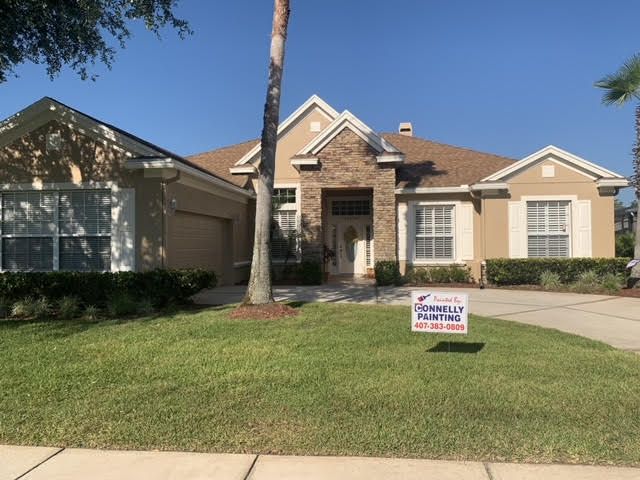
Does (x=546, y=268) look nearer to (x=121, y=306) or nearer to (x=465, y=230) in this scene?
(x=465, y=230)

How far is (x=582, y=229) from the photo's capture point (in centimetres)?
1691

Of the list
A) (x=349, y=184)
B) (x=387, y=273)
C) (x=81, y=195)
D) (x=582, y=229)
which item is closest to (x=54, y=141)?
(x=81, y=195)

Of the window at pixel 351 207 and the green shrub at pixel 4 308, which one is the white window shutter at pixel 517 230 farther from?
the green shrub at pixel 4 308

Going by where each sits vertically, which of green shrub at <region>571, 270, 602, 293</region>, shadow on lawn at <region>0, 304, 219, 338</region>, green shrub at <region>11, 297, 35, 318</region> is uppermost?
green shrub at <region>571, 270, 602, 293</region>

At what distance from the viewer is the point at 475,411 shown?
16.2ft

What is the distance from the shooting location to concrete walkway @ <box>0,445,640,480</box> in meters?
3.76

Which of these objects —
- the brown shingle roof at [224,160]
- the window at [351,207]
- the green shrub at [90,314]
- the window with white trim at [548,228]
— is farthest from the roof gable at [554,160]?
the green shrub at [90,314]

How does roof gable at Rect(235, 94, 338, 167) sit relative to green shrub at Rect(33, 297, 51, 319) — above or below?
above

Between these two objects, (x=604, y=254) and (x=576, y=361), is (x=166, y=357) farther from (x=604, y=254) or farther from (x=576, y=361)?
(x=604, y=254)

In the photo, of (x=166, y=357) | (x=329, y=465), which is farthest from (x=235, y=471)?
(x=166, y=357)

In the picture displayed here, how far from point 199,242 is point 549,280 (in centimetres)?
1054

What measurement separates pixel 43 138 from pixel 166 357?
853cm

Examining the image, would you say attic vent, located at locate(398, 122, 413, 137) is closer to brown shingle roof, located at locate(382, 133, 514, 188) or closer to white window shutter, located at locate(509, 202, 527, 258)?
brown shingle roof, located at locate(382, 133, 514, 188)

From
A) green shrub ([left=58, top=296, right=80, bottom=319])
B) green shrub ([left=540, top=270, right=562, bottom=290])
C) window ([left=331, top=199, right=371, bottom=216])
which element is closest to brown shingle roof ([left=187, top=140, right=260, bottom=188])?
window ([left=331, top=199, right=371, bottom=216])
